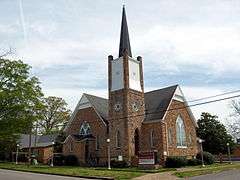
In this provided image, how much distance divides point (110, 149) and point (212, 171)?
44.6 feet

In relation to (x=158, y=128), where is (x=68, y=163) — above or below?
below

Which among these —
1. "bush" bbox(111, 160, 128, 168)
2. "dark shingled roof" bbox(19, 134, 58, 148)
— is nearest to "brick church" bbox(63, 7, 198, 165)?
"bush" bbox(111, 160, 128, 168)

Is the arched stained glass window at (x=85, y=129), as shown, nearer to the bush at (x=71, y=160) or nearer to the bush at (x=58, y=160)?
the bush at (x=71, y=160)

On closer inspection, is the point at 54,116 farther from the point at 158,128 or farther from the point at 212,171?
the point at 212,171

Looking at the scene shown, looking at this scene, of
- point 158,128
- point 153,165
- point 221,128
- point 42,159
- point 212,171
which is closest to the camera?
point 212,171

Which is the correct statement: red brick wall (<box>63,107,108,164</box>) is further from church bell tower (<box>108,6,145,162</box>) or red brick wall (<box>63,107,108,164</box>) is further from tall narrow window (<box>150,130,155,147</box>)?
tall narrow window (<box>150,130,155,147</box>)

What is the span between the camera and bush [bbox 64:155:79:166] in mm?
40750

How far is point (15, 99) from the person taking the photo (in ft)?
114

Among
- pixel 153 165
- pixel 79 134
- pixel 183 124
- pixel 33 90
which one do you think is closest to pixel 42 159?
pixel 79 134

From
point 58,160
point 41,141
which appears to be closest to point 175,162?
point 58,160

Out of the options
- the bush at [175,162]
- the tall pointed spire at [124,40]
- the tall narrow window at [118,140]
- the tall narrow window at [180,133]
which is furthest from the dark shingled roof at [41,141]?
the bush at [175,162]

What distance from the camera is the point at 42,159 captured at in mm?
56531

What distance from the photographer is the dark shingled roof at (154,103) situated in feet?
131

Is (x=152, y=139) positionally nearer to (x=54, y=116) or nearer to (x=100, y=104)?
(x=100, y=104)
